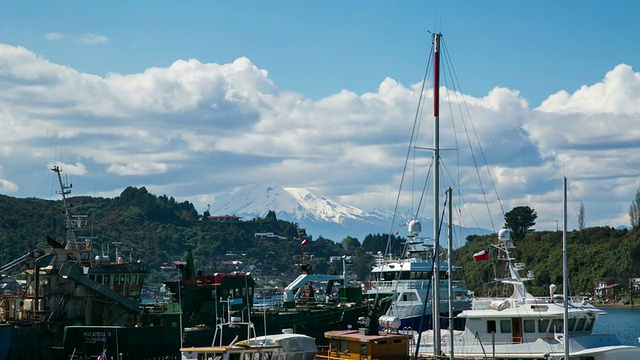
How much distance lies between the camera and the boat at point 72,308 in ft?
185

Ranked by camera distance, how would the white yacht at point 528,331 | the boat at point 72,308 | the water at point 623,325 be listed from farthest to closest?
the water at point 623,325
the boat at point 72,308
the white yacht at point 528,331

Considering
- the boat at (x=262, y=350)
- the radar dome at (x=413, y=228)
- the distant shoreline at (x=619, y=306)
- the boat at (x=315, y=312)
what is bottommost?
the distant shoreline at (x=619, y=306)

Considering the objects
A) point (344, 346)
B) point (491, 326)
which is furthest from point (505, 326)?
point (344, 346)

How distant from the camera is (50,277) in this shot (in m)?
60.1

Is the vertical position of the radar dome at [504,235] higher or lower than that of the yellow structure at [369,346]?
higher

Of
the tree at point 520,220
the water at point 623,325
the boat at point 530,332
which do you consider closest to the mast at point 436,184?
the boat at point 530,332

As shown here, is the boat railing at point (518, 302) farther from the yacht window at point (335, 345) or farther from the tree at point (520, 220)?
the tree at point (520, 220)

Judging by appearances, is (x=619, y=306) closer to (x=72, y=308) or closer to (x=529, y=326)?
(x=529, y=326)

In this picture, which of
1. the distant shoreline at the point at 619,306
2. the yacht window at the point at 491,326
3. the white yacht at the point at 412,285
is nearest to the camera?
the yacht window at the point at 491,326

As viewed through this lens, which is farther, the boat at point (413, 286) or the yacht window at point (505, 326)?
the boat at point (413, 286)

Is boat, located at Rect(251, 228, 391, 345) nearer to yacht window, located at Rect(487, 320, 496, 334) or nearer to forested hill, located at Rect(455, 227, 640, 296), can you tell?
yacht window, located at Rect(487, 320, 496, 334)

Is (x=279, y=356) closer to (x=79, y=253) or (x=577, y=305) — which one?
(x=577, y=305)

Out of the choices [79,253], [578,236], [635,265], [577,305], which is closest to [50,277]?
[79,253]

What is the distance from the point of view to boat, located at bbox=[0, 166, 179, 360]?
56.2 m
